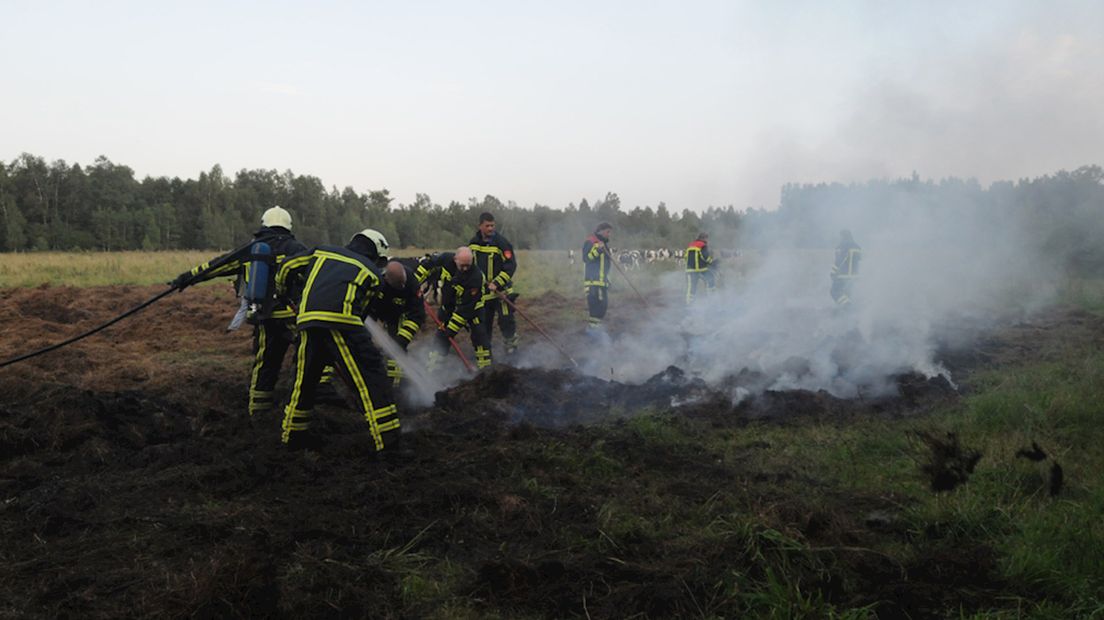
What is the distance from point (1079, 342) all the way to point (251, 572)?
1203cm

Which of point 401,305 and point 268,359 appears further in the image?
point 268,359

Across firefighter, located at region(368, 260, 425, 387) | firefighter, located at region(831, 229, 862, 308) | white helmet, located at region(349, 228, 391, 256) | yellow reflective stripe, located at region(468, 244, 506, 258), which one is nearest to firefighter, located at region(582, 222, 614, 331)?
yellow reflective stripe, located at region(468, 244, 506, 258)

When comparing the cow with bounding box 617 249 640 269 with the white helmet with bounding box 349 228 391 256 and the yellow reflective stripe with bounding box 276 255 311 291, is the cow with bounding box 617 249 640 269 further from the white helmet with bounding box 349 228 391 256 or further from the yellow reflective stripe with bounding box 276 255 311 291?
the yellow reflective stripe with bounding box 276 255 311 291

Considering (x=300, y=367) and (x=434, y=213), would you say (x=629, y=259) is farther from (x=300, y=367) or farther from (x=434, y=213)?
(x=434, y=213)

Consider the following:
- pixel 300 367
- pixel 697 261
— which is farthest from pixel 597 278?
pixel 300 367

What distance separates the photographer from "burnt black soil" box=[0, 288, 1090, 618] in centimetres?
320

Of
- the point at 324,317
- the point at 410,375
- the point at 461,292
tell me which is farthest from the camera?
the point at 461,292

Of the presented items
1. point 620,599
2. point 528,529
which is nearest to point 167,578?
point 528,529

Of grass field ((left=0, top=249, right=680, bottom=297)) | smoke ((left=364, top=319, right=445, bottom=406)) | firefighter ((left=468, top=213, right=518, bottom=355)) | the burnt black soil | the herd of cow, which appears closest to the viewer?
the burnt black soil

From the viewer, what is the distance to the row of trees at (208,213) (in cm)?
3706

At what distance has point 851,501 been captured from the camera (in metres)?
4.49

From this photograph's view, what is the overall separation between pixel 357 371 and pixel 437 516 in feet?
4.98

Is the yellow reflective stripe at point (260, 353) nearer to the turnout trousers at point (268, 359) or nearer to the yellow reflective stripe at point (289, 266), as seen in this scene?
the turnout trousers at point (268, 359)

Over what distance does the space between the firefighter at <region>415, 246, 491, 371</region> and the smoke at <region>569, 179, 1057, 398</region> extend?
182 centimetres
